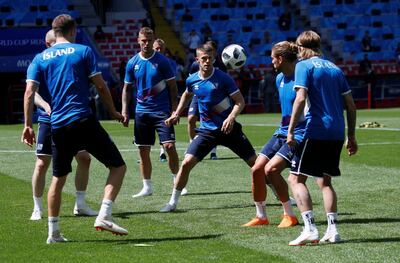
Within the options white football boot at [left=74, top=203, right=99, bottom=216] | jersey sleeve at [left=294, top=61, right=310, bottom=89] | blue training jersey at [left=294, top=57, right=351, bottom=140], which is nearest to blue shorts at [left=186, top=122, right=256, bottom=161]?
white football boot at [left=74, top=203, right=99, bottom=216]

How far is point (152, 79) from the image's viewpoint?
14.0 meters

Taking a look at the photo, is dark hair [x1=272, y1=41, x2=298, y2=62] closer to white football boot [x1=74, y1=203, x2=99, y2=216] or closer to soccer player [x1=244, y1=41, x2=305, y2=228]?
soccer player [x1=244, y1=41, x2=305, y2=228]

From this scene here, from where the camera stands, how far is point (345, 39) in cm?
4853

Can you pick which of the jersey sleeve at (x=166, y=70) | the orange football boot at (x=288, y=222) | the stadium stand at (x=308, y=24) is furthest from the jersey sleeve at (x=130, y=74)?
the stadium stand at (x=308, y=24)

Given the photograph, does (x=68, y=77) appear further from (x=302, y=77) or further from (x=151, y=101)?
(x=151, y=101)

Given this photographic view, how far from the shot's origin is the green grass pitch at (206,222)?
9109 mm

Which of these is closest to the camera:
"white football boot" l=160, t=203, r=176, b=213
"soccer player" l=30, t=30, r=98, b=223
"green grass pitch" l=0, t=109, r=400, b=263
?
"green grass pitch" l=0, t=109, r=400, b=263

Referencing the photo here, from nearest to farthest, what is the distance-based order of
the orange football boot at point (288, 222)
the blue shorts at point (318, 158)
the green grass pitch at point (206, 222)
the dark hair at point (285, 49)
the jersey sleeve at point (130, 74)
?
the green grass pitch at point (206, 222), the blue shorts at point (318, 158), the dark hair at point (285, 49), the orange football boot at point (288, 222), the jersey sleeve at point (130, 74)

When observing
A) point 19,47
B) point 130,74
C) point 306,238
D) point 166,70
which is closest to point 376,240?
point 306,238

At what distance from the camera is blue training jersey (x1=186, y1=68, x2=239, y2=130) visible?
12.1 meters

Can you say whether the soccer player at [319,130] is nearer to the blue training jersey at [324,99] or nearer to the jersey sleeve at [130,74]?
the blue training jersey at [324,99]

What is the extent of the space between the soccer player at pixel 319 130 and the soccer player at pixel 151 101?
455cm

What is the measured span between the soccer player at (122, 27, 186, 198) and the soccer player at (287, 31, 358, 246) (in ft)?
14.9

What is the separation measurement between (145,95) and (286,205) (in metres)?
3.82
